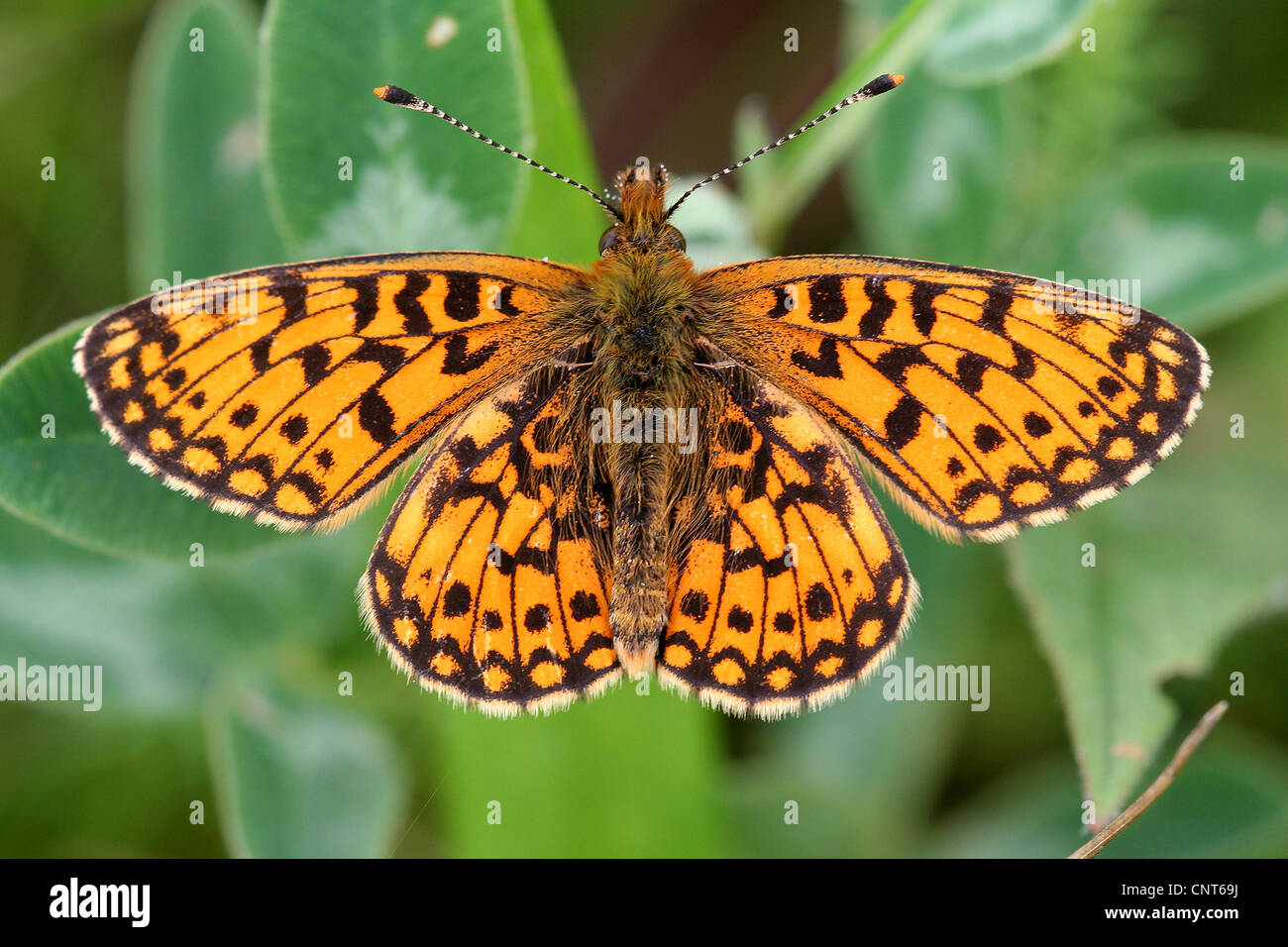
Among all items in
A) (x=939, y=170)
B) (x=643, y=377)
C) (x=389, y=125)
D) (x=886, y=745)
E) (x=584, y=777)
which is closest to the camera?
(x=643, y=377)

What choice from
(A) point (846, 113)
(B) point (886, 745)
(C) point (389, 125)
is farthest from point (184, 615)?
(A) point (846, 113)

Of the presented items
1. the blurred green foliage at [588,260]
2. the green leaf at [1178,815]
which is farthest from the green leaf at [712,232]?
the green leaf at [1178,815]

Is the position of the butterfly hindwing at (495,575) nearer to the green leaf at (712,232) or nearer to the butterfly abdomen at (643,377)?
→ the butterfly abdomen at (643,377)

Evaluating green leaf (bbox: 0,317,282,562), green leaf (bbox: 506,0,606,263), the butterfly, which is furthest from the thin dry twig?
green leaf (bbox: 0,317,282,562)

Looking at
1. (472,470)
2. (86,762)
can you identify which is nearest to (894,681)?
(472,470)

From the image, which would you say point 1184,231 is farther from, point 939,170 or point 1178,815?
point 1178,815
